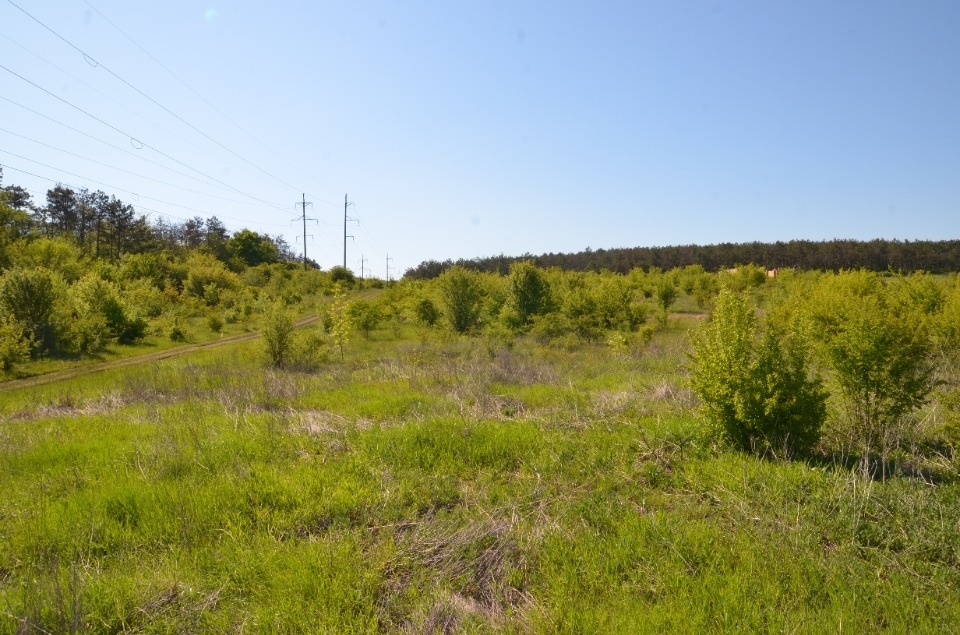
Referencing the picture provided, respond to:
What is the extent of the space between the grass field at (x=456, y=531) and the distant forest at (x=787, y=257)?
4568cm

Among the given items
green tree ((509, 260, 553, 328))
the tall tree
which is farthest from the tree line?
green tree ((509, 260, 553, 328))

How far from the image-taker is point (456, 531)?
A: 411 cm

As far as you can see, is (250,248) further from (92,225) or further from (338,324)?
(338,324)

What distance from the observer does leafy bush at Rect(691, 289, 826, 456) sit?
563cm

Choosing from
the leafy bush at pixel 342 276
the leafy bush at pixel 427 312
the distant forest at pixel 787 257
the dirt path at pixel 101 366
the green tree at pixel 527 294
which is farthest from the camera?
the distant forest at pixel 787 257

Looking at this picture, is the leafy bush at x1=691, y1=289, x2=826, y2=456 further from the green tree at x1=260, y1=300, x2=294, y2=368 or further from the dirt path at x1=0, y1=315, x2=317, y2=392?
the dirt path at x1=0, y1=315, x2=317, y2=392

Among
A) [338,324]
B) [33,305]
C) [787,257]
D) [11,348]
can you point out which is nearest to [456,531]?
[338,324]

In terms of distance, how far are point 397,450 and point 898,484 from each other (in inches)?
206

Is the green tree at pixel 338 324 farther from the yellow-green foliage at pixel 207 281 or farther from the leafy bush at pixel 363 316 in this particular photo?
the yellow-green foliage at pixel 207 281

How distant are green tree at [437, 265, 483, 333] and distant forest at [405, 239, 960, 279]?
2337 cm

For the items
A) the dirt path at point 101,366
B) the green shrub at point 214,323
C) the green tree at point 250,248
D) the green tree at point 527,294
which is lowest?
the dirt path at point 101,366

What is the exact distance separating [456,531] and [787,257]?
275 feet

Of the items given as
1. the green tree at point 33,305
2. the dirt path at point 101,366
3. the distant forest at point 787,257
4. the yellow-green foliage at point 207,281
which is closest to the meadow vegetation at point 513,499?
the dirt path at point 101,366

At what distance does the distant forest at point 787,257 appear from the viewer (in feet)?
212
